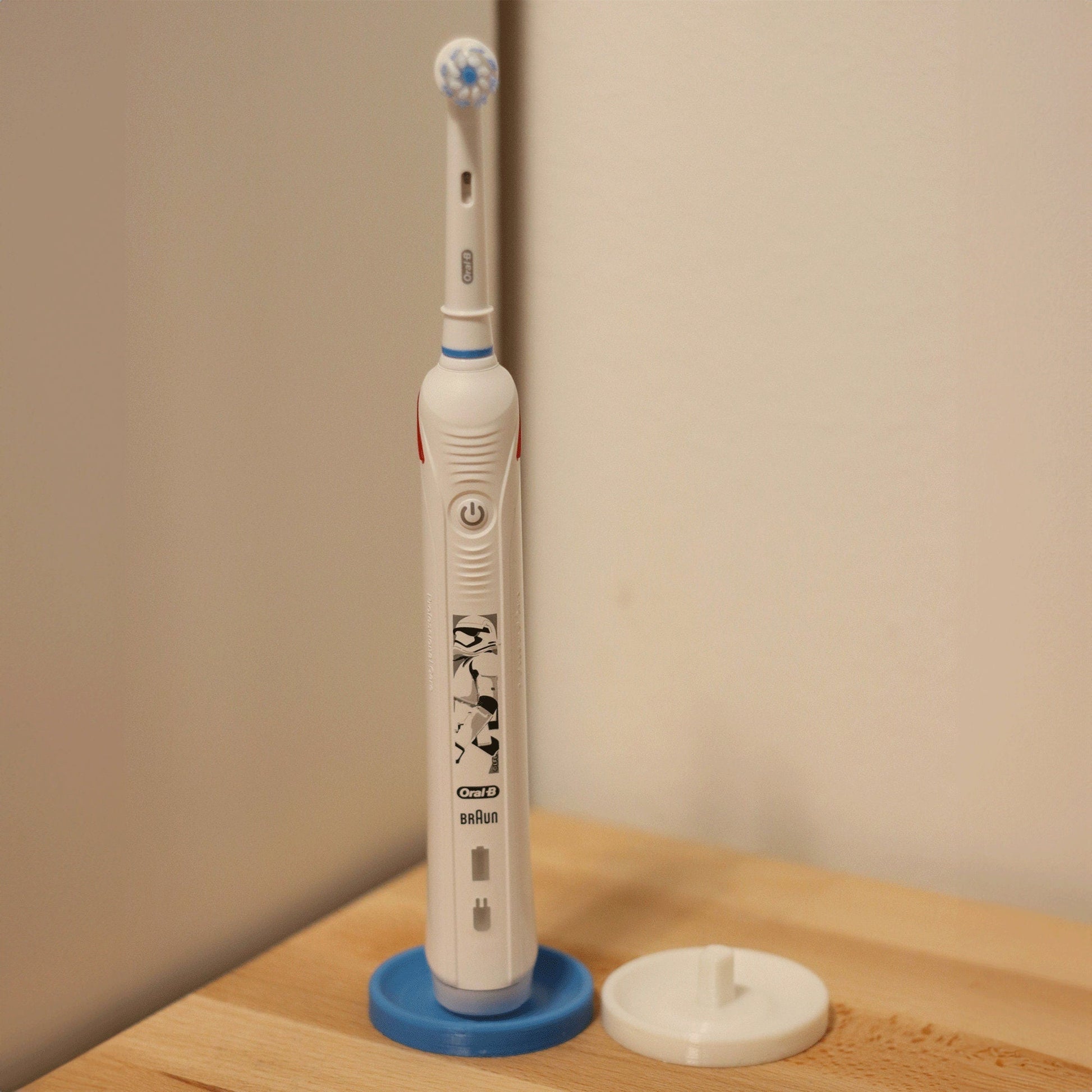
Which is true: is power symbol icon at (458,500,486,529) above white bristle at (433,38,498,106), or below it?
below

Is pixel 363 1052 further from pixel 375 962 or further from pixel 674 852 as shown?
pixel 674 852

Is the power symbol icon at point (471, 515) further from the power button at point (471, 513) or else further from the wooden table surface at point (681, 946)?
the wooden table surface at point (681, 946)

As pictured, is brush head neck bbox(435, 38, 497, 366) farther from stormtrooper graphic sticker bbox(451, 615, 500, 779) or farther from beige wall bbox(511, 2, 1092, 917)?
beige wall bbox(511, 2, 1092, 917)

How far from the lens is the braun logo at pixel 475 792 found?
0.50 meters

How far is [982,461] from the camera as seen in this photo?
0.63 metres

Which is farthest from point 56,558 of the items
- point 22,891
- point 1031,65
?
point 1031,65

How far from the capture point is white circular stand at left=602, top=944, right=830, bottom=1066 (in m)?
0.51

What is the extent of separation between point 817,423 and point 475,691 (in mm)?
266

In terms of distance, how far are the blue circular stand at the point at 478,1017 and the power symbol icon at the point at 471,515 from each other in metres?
0.20

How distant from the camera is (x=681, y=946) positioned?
0.61 metres

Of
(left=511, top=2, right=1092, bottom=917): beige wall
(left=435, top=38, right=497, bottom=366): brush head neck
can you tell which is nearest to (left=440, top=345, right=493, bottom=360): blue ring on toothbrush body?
(left=435, top=38, right=497, bottom=366): brush head neck

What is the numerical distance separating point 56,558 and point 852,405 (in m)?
0.38

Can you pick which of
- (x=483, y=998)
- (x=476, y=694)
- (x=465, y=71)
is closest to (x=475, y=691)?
(x=476, y=694)

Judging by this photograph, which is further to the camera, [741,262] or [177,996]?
[741,262]
